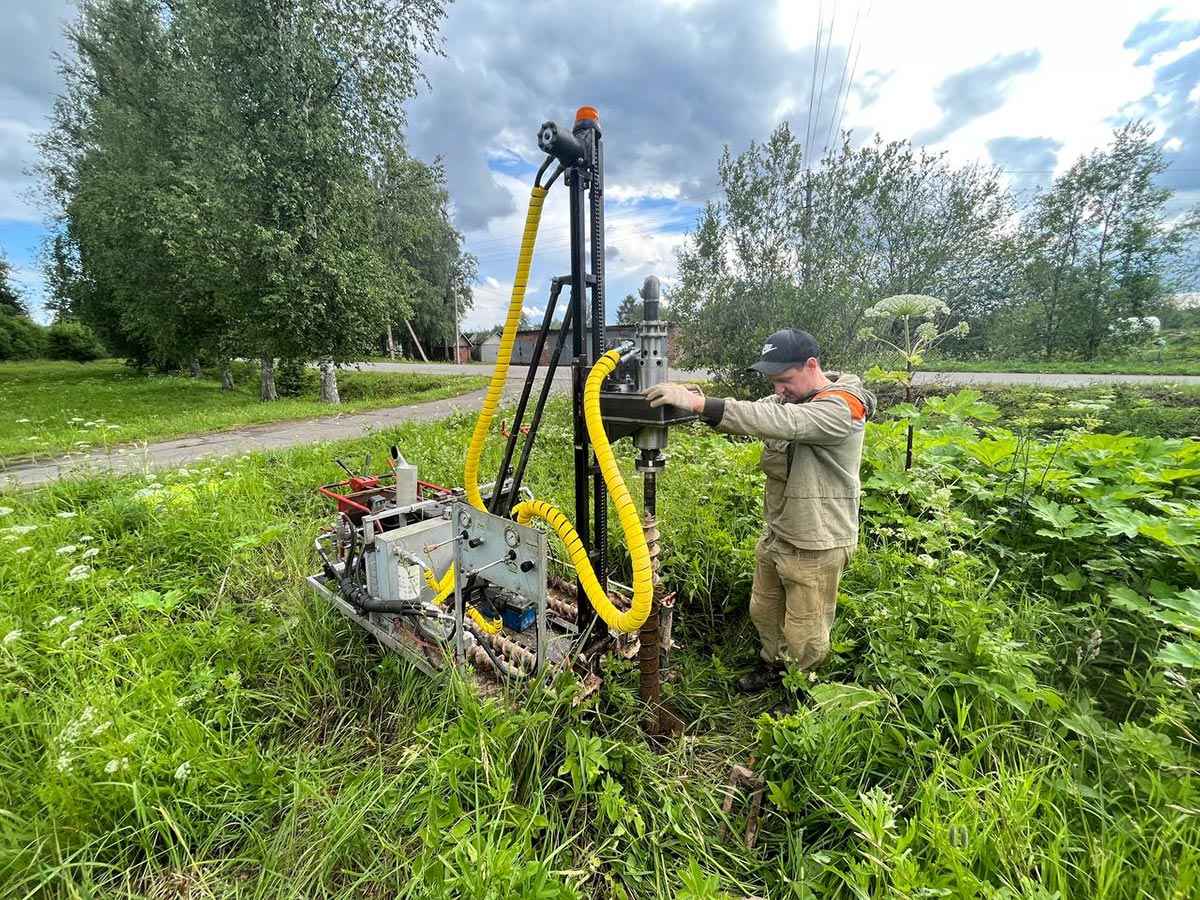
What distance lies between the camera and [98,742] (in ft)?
6.01

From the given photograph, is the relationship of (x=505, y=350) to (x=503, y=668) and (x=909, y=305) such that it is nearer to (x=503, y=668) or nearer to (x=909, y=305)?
(x=503, y=668)

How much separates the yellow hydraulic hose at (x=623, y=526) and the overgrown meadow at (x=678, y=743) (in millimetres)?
457

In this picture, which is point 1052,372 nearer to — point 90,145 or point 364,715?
point 364,715

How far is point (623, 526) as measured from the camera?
5.53 ft

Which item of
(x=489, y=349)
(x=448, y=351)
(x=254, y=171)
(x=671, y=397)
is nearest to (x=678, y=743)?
(x=671, y=397)

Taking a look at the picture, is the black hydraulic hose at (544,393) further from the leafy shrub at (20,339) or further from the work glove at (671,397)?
the leafy shrub at (20,339)

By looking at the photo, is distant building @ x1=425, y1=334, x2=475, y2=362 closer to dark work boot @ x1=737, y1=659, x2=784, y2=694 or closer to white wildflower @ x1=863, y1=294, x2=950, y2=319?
white wildflower @ x1=863, y1=294, x2=950, y2=319

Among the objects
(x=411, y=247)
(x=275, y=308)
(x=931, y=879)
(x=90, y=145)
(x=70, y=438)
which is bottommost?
(x=931, y=879)

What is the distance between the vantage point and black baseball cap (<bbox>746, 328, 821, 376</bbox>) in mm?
2154

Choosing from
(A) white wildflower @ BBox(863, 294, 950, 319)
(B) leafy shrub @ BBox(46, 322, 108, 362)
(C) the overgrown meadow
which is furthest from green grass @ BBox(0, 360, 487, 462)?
(B) leafy shrub @ BBox(46, 322, 108, 362)

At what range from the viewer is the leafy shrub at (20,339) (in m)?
29.6

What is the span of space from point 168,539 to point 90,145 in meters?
18.3

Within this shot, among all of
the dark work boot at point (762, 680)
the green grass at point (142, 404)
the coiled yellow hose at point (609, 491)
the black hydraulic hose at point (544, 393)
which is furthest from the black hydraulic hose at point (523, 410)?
the green grass at point (142, 404)

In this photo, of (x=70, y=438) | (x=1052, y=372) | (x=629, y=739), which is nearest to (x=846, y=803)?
(x=629, y=739)
